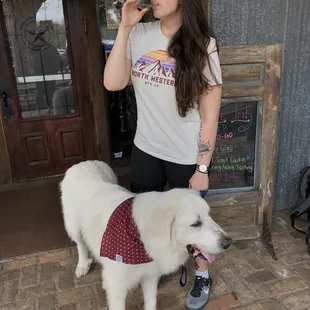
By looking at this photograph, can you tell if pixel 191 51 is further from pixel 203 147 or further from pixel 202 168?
pixel 202 168

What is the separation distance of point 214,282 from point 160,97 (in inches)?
65.5

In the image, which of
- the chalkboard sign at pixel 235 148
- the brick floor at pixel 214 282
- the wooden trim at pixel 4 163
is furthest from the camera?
the wooden trim at pixel 4 163

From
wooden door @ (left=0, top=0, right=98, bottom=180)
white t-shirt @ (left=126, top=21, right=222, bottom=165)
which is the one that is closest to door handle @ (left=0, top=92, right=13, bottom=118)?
wooden door @ (left=0, top=0, right=98, bottom=180)

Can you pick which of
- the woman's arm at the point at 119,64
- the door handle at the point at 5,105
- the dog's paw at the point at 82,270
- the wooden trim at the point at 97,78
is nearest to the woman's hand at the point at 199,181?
the woman's arm at the point at 119,64

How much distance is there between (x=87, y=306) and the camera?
8.66 ft

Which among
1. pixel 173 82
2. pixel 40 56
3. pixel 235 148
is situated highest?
pixel 173 82

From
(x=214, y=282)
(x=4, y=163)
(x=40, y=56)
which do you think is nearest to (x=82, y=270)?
(x=214, y=282)

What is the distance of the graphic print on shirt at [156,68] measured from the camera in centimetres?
206

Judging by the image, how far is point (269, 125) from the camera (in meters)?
3.09

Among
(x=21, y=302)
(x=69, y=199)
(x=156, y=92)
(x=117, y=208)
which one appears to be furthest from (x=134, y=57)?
(x=21, y=302)

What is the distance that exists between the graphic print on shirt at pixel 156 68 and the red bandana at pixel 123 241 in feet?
2.56

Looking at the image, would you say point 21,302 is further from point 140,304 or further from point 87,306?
point 140,304

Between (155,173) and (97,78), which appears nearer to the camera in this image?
(155,173)

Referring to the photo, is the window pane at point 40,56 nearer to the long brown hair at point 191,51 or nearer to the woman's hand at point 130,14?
the woman's hand at point 130,14
